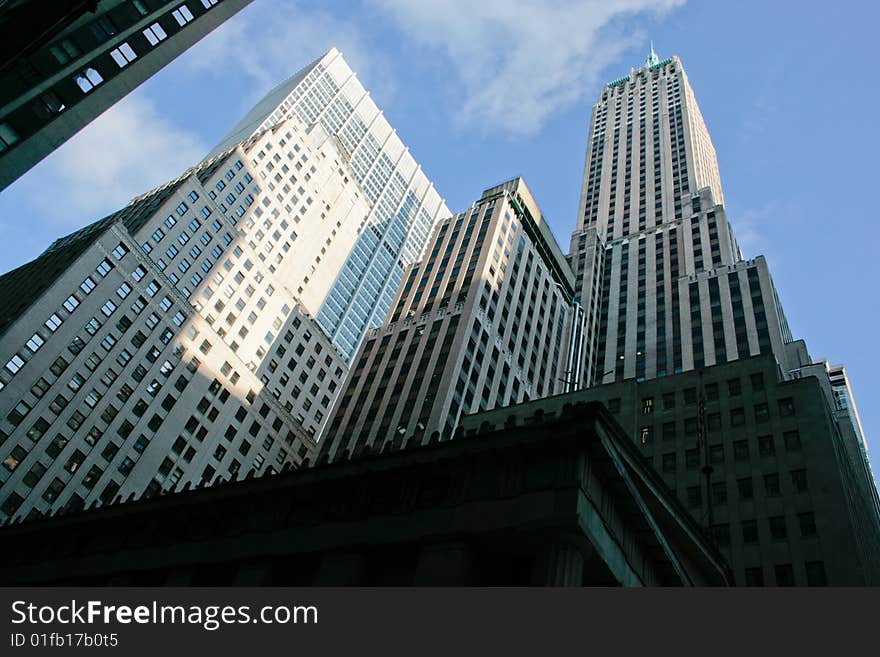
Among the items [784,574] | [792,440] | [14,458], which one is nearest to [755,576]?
[784,574]

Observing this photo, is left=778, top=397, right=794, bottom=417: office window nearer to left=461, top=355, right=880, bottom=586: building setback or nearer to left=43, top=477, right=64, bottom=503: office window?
left=461, top=355, right=880, bottom=586: building setback

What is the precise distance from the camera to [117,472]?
78.0 m

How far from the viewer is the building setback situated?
161 feet

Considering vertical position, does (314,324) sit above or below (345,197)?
below

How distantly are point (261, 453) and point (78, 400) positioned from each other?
25.8 metres

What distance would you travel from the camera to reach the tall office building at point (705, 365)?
5134 cm

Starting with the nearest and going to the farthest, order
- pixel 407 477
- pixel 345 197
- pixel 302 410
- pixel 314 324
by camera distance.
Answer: pixel 407 477, pixel 302 410, pixel 314 324, pixel 345 197

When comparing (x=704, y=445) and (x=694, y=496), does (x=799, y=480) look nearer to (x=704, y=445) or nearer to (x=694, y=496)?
(x=704, y=445)

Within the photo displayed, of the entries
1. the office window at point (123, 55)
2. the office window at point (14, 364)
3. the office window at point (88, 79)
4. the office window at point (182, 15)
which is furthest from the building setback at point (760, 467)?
the office window at point (14, 364)

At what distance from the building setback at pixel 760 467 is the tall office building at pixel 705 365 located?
11cm

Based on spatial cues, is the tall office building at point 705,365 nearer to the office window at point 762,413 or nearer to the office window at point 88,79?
the office window at point 762,413

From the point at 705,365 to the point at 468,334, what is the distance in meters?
39.4
